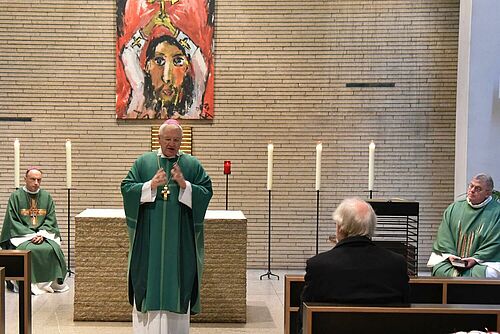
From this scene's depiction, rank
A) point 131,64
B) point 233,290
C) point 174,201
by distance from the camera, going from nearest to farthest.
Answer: point 174,201 < point 233,290 < point 131,64

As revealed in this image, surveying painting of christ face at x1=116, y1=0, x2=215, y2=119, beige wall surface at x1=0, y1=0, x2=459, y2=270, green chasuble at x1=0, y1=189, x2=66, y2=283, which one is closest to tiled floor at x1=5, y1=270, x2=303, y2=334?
green chasuble at x1=0, y1=189, x2=66, y2=283

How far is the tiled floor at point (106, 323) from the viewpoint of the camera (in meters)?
5.79

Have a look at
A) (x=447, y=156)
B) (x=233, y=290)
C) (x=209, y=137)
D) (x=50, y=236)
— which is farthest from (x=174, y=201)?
(x=447, y=156)

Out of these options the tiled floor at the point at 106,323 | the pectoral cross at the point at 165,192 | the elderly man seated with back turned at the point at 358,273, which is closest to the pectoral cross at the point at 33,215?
the tiled floor at the point at 106,323

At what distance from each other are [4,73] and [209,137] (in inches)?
113

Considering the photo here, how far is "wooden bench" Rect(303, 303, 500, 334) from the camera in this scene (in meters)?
3.00

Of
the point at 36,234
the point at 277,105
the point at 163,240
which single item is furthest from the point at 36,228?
the point at 277,105

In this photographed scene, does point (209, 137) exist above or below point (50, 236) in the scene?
above

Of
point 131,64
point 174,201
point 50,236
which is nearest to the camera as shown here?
point 174,201

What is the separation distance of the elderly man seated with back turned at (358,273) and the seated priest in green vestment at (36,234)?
15.3ft

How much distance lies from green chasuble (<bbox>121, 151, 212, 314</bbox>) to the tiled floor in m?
1.04

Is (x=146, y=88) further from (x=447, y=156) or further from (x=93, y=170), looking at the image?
(x=447, y=156)

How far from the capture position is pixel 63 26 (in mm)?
8570

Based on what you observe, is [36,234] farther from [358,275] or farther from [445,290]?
[358,275]
